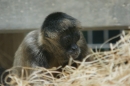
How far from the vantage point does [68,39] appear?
3.35 m

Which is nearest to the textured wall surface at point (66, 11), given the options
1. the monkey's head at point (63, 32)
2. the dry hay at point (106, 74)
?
the monkey's head at point (63, 32)

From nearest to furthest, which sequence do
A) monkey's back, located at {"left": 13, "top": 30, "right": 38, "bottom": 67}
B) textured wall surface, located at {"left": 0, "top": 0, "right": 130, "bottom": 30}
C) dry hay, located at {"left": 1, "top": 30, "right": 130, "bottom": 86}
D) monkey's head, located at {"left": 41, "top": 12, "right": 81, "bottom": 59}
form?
dry hay, located at {"left": 1, "top": 30, "right": 130, "bottom": 86}, monkey's head, located at {"left": 41, "top": 12, "right": 81, "bottom": 59}, monkey's back, located at {"left": 13, "top": 30, "right": 38, "bottom": 67}, textured wall surface, located at {"left": 0, "top": 0, "right": 130, "bottom": 30}

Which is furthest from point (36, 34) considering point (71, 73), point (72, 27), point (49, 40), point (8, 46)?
point (8, 46)

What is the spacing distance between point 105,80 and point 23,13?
211 centimetres

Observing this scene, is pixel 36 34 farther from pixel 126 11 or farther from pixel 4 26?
pixel 126 11

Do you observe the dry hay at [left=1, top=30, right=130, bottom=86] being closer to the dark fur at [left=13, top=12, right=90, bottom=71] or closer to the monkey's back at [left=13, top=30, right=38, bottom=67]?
the dark fur at [left=13, top=12, right=90, bottom=71]

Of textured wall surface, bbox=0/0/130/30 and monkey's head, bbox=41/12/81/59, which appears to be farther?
textured wall surface, bbox=0/0/130/30

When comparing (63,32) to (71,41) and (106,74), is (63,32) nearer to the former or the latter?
(71,41)

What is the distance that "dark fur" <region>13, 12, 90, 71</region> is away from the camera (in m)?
3.31

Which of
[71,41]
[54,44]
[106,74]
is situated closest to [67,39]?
[71,41]

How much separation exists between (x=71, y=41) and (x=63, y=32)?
4.5 inches

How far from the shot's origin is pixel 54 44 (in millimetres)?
3461

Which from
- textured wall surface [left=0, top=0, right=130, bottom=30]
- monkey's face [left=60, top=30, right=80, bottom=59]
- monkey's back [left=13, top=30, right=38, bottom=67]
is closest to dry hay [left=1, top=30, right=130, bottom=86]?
monkey's face [left=60, top=30, right=80, bottom=59]

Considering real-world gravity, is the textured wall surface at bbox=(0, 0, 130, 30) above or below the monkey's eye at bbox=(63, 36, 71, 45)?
above
